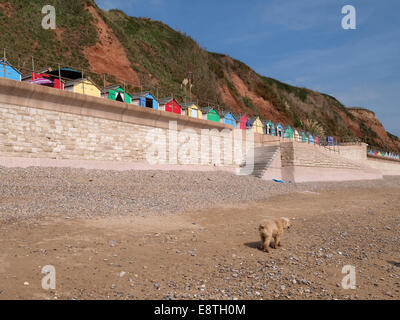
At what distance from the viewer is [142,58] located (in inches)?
1556

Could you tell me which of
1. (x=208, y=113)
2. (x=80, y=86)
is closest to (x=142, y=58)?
(x=208, y=113)

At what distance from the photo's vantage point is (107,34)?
3622 cm

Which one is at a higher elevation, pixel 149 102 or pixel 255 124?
pixel 149 102

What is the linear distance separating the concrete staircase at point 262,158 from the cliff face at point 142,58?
30.8 feet

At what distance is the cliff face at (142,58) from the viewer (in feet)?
98.4

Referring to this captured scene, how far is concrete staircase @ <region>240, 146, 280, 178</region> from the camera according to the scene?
2166cm

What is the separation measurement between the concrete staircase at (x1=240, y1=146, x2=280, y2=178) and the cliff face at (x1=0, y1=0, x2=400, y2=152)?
30.8ft

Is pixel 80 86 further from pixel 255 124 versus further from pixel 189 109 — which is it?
pixel 255 124

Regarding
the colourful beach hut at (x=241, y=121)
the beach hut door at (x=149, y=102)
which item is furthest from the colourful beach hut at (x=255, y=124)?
the beach hut door at (x=149, y=102)

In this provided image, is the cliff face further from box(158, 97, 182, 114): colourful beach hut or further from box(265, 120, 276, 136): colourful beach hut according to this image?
box(265, 120, 276, 136): colourful beach hut

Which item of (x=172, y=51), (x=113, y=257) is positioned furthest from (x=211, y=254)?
(x=172, y=51)

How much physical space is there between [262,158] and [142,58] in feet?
80.1

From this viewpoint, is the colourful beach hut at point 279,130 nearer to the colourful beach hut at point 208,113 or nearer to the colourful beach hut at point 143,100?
the colourful beach hut at point 208,113
